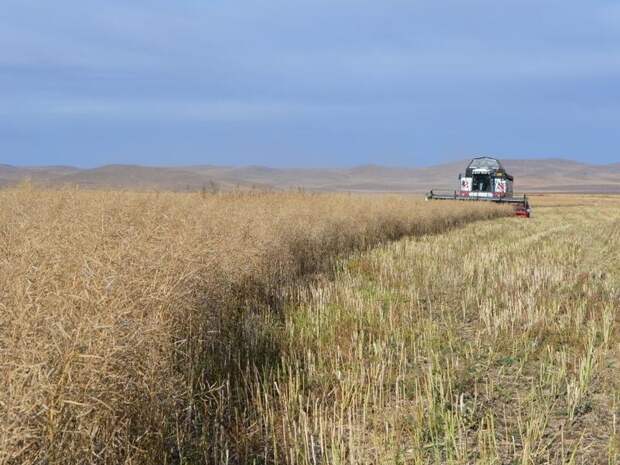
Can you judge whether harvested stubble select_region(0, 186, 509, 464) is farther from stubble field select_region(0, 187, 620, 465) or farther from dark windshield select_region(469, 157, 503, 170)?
dark windshield select_region(469, 157, 503, 170)

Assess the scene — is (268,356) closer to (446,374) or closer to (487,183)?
(446,374)

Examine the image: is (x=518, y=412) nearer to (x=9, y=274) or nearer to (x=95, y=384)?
(x=95, y=384)

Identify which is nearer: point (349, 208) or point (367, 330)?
point (367, 330)

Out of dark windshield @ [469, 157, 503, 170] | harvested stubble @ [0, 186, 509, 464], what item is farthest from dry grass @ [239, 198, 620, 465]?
dark windshield @ [469, 157, 503, 170]

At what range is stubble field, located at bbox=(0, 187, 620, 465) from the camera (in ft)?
9.18

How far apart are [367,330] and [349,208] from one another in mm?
8785

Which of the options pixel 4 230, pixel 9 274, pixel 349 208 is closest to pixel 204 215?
pixel 4 230

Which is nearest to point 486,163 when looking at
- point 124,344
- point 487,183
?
point 487,183

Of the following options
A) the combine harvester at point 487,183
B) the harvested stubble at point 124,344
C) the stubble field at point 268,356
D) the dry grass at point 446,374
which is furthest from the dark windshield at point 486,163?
the harvested stubble at point 124,344

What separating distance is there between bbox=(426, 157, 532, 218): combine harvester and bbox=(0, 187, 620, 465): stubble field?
22.9 metres

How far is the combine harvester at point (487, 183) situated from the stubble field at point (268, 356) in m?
22.9

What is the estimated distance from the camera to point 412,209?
61.8ft

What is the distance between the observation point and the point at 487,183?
33375 millimetres

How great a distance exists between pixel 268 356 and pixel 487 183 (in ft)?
98.9
